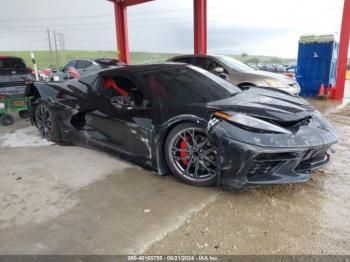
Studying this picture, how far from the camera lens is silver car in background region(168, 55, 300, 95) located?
6.59 m

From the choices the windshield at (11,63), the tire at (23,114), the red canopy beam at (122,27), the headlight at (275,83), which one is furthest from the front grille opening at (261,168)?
the red canopy beam at (122,27)

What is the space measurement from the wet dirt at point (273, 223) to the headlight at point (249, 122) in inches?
24.9

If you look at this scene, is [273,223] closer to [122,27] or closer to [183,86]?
[183,86]

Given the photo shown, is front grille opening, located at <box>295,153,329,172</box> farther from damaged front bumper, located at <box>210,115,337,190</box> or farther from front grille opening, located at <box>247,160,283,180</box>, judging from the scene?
front grille opening, located at <box>247,160,283,180</box>

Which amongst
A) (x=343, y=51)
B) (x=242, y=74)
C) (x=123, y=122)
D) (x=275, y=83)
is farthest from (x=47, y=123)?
(x=343, y=51)

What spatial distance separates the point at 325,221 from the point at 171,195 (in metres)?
1.28

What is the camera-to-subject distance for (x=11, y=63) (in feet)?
20.4

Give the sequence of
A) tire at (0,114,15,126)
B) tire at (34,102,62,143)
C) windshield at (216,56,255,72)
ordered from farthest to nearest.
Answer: windshield at (216,56,255,72) < tire at (0,114,15,126) < tire at (34,102,62,143)

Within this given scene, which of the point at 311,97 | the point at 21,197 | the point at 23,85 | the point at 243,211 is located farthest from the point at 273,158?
the point at 311,97

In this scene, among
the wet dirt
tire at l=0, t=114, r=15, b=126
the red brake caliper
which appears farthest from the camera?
tire at l=0, t=114, r=15, b=126

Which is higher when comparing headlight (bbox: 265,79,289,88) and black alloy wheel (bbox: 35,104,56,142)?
headlight (bbox: 265,79,289,88)

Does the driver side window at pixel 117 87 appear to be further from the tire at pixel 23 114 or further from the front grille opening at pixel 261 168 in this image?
the tire at pixel 23 114

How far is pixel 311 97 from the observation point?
30.1 feet

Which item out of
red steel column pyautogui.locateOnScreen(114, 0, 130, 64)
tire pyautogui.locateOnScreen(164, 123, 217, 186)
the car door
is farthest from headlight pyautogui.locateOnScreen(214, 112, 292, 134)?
red steel column pyautogui.locateOnScreen(114, 0, 130, 64)
